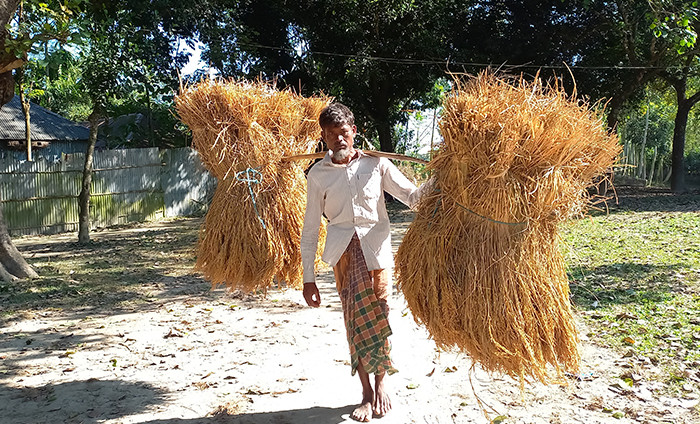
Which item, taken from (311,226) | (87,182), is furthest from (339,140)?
(87,182)

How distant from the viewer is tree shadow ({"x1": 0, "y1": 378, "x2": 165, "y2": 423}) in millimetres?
2840

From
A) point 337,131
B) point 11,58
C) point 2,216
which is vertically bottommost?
point 2,216

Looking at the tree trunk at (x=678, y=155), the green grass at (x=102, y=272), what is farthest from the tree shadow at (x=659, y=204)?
the green grass at (x=102, y=272)

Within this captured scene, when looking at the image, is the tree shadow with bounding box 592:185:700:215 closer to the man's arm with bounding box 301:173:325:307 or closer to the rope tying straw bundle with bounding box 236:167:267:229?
the rope tying straw bundle with bounding box 236:167:267:229

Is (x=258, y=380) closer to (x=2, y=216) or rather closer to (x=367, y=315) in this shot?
(x=367, y=315)

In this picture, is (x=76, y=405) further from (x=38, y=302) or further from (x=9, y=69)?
(x=9, y=69)

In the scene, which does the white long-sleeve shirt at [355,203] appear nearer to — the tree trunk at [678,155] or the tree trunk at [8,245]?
the tree trunk at [8,245]

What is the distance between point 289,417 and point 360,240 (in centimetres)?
93

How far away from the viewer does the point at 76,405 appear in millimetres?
2969

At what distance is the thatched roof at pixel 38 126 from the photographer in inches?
536

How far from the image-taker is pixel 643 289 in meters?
4.92

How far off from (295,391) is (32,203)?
8602 millimetres

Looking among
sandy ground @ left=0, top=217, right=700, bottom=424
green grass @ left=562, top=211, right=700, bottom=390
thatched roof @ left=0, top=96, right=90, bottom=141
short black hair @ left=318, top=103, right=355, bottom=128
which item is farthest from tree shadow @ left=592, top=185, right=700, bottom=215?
thatched roof @ left=0, top=96, right=90, bottom=141

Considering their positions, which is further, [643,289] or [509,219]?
[643,289]
